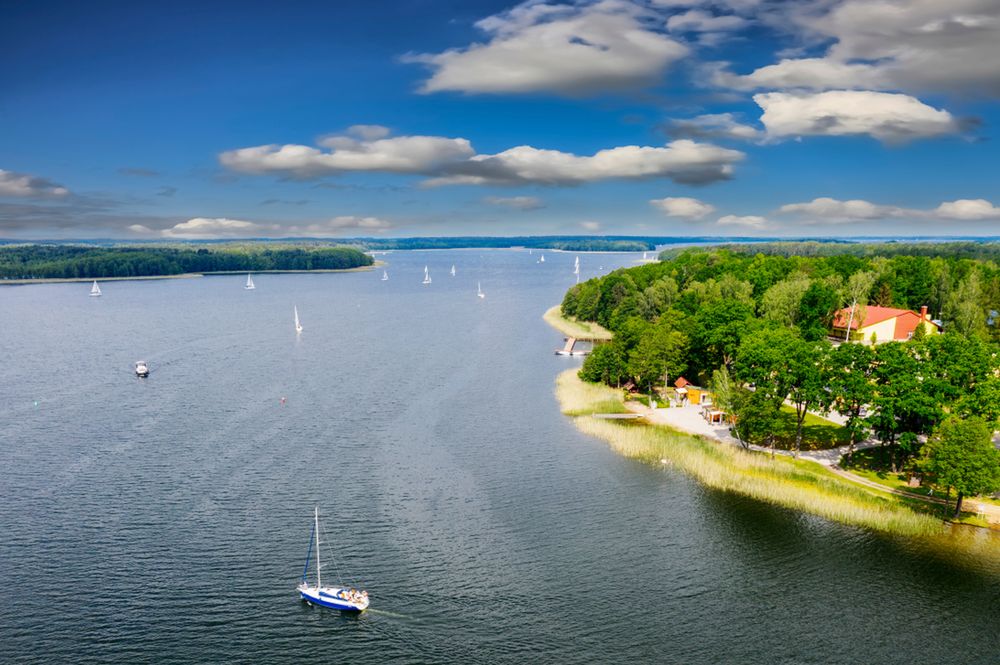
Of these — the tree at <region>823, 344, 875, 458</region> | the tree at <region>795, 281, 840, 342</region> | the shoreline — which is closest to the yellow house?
the tree at <region>795, 281, 840, 342</region>

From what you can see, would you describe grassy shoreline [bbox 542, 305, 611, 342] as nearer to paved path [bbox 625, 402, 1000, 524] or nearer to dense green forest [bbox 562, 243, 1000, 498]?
dense green forest [bbox 562, 243, 1000, 498]

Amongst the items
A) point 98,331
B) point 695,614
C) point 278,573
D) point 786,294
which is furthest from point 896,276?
point 98,331

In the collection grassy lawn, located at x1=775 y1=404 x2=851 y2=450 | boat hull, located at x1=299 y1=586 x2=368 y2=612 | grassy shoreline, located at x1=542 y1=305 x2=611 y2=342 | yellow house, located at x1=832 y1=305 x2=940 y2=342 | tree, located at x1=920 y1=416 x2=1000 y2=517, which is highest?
yellow house, located at x1=832 y1=305 x2=940 y2=342

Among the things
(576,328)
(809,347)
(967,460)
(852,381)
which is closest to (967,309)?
(809,347)

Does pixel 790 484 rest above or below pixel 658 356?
below

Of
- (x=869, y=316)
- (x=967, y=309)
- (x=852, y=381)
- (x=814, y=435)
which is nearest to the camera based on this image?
(x=852, y=381)

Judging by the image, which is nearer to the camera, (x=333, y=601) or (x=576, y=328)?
(x=333, y=601)

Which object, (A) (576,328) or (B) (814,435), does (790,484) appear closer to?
(B) (814,435)
